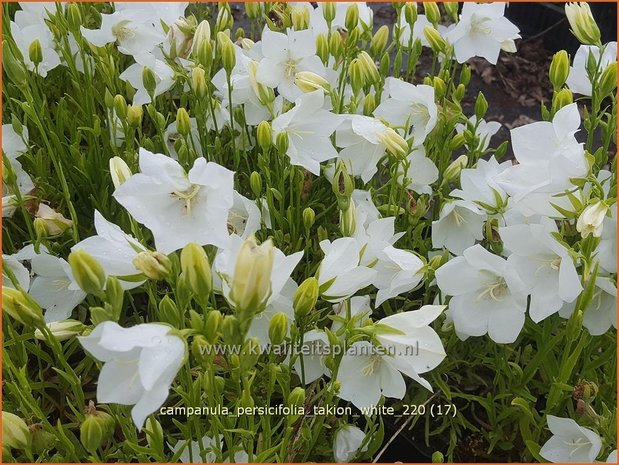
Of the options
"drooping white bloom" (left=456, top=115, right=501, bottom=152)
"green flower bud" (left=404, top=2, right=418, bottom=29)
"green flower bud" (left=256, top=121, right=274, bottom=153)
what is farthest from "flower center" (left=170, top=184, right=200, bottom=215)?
"green flower bud" (left=404, top=2, right=418, bottom=29)

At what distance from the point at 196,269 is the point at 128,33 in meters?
1.12

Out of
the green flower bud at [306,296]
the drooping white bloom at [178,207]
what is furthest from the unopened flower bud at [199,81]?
the green flower bud at [306,296]

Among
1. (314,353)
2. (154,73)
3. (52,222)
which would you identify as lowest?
(314,353)

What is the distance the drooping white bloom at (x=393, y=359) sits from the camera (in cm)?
112

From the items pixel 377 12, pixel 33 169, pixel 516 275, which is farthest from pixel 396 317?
pixel 377 12

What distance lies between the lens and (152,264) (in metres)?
1.01

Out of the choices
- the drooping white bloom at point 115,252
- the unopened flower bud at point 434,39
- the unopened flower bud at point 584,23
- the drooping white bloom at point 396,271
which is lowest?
the drooping white bloom at point 396,271

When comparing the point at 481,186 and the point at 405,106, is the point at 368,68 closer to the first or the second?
the point at 405,106

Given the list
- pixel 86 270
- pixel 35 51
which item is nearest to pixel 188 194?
pixel 86 270

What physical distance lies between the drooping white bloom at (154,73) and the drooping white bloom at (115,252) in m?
0.73

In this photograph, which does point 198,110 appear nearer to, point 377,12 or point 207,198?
point 207,198

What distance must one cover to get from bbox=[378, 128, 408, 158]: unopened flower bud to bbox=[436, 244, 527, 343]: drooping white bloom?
0.84 ft

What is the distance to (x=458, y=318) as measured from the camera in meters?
1.39

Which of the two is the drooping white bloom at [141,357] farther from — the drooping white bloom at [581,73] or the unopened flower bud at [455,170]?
the drooping white bloom at [581,73]
